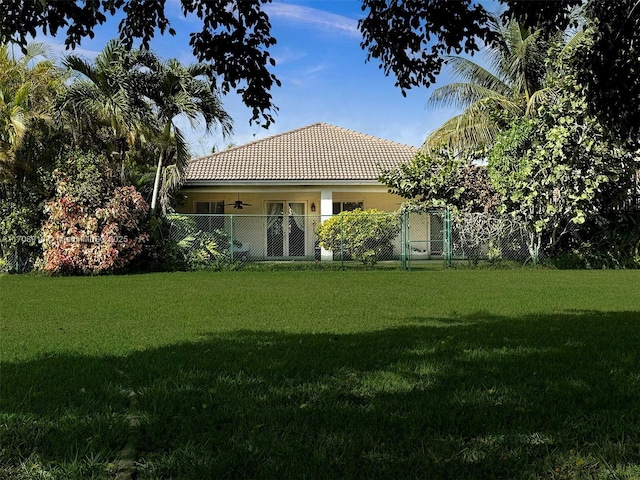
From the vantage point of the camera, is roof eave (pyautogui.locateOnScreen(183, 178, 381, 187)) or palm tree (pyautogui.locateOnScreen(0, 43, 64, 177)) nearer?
palm tree (pyautogui.locateOnScreen(0, 43, 64, 177))

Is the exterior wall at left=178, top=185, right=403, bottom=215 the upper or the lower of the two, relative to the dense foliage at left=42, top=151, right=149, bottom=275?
upper

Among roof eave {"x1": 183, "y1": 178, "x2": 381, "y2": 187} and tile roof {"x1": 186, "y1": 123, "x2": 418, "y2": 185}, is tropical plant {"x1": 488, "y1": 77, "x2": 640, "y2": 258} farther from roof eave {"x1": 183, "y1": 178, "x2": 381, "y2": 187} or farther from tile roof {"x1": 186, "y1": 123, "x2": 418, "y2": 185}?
tile roof {"x1": 186, "y1": 123, "x2": 418, "y2": 185}

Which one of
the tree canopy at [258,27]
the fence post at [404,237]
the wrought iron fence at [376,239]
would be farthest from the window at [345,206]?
the tree canopy at [258,27]

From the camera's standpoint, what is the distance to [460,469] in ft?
10.2

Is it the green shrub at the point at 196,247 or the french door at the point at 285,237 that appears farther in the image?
the french door at the point at 285,237

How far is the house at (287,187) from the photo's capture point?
71.8 feet

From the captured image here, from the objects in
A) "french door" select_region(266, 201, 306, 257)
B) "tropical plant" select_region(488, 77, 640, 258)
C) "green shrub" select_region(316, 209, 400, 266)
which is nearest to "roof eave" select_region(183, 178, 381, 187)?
"french door" select_region(266, 201, 306, 257)

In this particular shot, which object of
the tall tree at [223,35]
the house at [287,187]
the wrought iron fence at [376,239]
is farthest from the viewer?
the house at [287,187]

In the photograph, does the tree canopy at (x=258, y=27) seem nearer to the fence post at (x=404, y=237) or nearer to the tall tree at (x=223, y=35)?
the tall tree at (x=223, y=35)

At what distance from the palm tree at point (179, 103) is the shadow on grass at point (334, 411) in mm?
12350

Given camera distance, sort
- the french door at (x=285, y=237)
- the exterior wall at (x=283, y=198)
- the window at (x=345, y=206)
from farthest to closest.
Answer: the window at (x=345, y=206) < the exterior wall at (x=283, y=198) < the french door at (x=285, y=237)

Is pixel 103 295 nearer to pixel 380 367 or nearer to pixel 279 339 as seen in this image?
pixel 279 339

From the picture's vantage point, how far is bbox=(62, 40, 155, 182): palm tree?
54.9 feet

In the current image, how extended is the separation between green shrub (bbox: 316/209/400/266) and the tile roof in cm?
328
